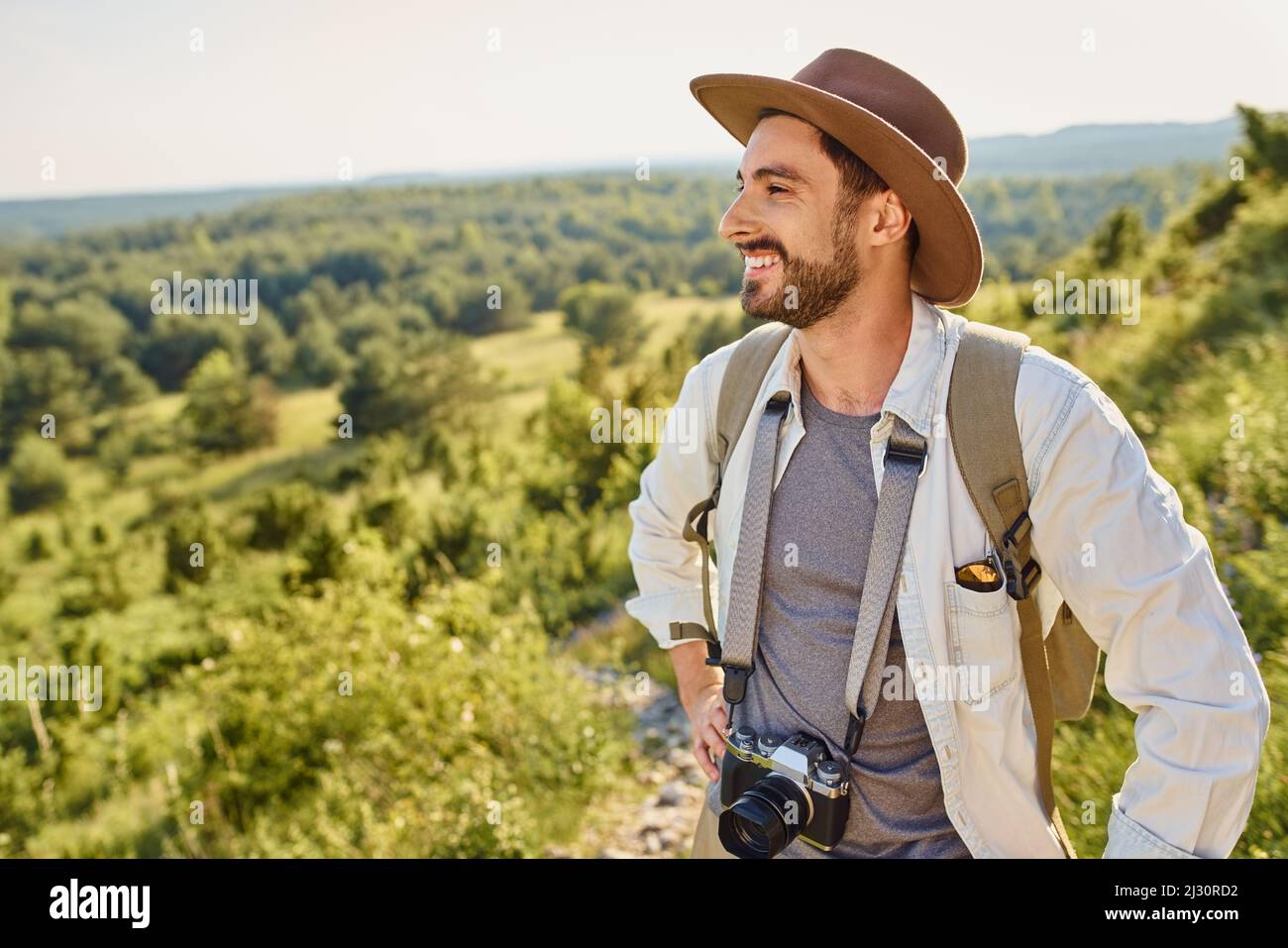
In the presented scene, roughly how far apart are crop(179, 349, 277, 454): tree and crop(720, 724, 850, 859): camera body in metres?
68.3

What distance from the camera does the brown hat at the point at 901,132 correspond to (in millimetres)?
1755

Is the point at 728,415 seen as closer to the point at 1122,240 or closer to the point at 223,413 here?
the point at 1122,240

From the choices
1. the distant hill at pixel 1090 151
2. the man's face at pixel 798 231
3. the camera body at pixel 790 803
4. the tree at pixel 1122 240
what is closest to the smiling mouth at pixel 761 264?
the man's face at pixel 798 231

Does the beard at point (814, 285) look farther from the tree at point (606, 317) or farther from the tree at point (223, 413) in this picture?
the tree at point (223, 413)

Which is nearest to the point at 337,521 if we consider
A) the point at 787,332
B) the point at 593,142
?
the point at 787,332

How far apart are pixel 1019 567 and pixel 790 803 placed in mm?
569

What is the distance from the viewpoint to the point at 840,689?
69.1 inches

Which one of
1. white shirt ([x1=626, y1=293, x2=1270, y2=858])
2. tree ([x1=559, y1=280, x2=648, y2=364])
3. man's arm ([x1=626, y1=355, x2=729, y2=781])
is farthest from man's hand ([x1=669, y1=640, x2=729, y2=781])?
tree ([x1=559, y1=280, x2=648, y2=364])

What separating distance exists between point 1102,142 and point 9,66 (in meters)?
122

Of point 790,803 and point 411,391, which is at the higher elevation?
point 790,803

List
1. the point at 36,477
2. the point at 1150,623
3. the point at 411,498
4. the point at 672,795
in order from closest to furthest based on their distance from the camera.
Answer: the point at 1150,623 < the point at 672,795 < the point at 411,498 < the point at 36,477

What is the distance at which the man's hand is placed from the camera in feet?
6.56

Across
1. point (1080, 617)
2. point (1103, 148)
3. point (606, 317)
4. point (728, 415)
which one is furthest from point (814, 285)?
point (1103, 148)

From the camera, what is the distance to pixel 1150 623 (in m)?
1.42
